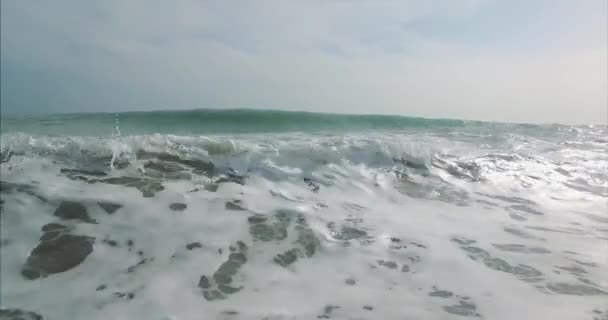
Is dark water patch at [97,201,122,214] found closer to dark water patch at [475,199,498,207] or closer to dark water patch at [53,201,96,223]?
dark water patch at [53,201,96,223]

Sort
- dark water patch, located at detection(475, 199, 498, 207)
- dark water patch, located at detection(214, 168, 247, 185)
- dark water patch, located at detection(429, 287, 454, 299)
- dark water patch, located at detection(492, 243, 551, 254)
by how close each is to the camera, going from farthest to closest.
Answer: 1. dark water patch, located at detection(475, 199, 498, 207)
2. dark water patch, located at detection(214, 168, 247, 185)
3. dark water patch, located at detection(492, 243, 551, 254)
4. dark water patch, located at detection(429, 287, 454, 299)

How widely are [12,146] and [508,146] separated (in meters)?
8.51

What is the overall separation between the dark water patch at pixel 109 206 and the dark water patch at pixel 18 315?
1.16 meters

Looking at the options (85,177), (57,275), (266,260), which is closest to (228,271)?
(266,260)

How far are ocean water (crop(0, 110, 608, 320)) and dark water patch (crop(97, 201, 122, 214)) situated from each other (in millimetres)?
17

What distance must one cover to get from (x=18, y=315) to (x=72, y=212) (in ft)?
3.96

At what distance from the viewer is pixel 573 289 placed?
2738mm

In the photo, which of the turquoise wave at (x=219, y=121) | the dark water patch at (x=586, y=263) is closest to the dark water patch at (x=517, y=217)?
the dark water patch at (x=586, y=263)

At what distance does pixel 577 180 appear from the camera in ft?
19.8

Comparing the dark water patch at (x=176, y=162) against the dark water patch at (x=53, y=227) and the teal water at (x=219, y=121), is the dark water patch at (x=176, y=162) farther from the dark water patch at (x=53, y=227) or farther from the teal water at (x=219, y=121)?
the teal water at (x=219, y=121)

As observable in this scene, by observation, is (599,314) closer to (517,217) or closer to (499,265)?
(499,265)

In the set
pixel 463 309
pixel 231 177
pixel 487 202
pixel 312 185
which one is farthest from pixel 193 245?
pixel 487 202

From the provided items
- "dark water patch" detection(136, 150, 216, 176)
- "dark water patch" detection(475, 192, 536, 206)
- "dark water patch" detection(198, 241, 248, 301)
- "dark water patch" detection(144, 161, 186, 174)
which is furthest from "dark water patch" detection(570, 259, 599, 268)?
"dark water patch" detection(144, 161, 186, 174)

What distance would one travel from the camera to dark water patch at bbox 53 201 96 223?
338 centimetres
